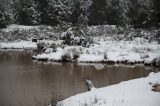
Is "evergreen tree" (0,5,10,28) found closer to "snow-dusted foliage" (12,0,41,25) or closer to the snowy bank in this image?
"snow-dusted foliage" (12,0,41,25)

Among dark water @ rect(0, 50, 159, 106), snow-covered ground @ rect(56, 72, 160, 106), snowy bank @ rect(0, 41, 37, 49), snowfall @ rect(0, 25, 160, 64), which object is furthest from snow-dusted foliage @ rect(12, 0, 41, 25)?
snow-covered ground @ rect(56, 72, 160, 106)

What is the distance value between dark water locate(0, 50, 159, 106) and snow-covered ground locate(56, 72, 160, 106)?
1968 millimetres

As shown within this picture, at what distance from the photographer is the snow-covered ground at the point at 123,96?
1051cm

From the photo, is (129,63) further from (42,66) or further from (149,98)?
(149,98)

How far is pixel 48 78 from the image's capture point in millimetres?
20766

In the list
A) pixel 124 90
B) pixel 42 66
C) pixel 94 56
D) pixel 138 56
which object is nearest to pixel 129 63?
pixel 138 56

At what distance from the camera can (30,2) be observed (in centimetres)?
5206

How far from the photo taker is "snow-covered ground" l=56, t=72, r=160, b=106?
10.5 m

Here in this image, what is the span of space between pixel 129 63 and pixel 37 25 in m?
28.3

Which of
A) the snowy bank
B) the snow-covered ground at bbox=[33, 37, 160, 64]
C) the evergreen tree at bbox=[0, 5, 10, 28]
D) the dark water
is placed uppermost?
the evergreen tree at bbox=[0, 5, 10, 28]

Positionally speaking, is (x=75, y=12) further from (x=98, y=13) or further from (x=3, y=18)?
(x=3, y=18)

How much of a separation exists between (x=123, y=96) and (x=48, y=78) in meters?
10.1

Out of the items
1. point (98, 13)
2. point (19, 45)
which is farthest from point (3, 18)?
point (98, 13)

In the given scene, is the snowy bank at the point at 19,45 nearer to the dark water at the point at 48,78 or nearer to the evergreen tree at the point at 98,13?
the dark water at the point at 48,78
